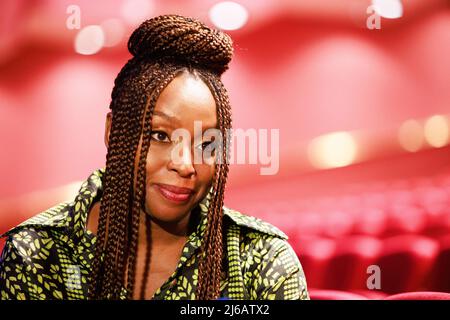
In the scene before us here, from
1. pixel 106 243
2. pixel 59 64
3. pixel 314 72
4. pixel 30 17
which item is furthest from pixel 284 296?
pixel 30 17

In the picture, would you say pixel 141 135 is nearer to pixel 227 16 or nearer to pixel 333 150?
pixel 227 16

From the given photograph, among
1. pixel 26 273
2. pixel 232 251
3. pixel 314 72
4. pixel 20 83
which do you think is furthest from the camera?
pixel 314 72

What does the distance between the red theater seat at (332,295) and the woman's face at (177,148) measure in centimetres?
66

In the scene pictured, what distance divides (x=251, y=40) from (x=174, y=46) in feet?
1.49

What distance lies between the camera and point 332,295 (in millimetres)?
1686

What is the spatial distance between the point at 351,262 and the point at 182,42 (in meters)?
0.95

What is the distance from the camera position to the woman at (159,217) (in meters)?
1.24

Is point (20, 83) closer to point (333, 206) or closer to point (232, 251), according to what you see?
Result: point (232, 251)

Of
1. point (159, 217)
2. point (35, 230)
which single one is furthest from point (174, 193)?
point (35, 230)

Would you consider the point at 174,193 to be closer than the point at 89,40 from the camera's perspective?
Yes

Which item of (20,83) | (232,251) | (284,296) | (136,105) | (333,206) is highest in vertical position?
(20,83)

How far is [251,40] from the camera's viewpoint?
1651 millimetres

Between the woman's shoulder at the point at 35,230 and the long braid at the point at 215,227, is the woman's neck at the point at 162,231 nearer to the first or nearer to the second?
the long braid at the point at 215,227

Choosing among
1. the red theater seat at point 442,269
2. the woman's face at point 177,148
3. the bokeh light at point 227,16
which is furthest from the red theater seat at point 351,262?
the bokeh light at point 227,16
